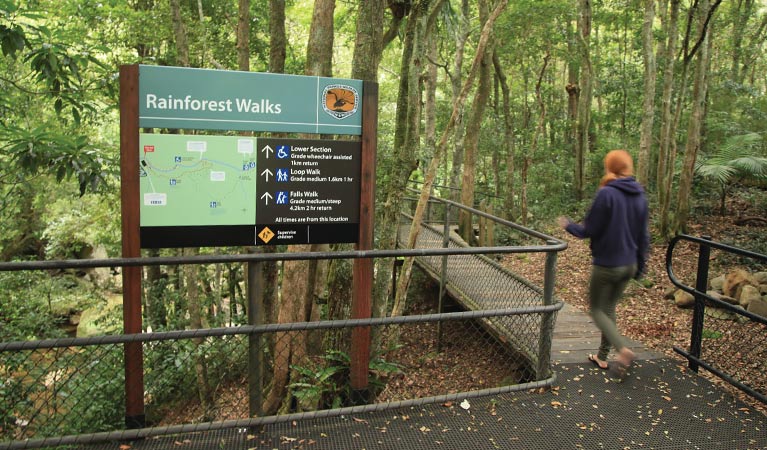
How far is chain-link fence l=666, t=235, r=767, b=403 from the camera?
4395mm

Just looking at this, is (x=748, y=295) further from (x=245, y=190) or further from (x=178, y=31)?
(x=178, y=31)

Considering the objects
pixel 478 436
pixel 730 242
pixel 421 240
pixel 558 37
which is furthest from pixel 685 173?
pixel 478 436

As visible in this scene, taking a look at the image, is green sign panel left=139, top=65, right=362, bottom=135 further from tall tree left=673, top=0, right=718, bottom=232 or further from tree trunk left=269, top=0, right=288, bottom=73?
tall tree left=673, top=0, right=718, bottom=232

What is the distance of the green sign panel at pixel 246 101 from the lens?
140 inches

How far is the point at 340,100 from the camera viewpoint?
4055 millimetres

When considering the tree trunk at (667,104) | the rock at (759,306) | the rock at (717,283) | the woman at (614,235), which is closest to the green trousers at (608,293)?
the woman at (614,235)

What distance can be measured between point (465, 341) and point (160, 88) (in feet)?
22.7

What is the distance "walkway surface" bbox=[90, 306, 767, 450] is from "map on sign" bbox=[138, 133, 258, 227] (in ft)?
4.68

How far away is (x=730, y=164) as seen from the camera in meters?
11.3

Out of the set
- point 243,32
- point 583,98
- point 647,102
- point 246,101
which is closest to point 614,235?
point 246,101

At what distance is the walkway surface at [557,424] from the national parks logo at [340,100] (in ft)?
7.13

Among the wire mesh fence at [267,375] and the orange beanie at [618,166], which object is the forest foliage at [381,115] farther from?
the orange beanie at [618,166]

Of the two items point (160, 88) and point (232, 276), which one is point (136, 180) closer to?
point (160, 88)

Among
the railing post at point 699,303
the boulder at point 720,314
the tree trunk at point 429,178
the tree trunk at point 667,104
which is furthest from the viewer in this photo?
the tree trunk at point 667,104
